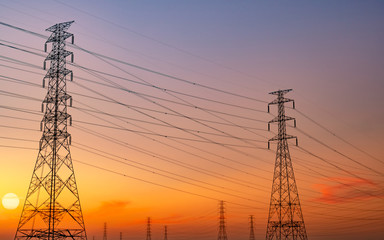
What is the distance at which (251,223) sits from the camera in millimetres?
111625

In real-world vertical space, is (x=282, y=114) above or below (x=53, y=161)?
above

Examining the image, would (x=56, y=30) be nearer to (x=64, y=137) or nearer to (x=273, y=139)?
(x=64, y=137)

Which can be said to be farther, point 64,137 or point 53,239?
point 64,137

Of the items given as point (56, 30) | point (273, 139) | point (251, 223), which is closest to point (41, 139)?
point (56, 30)

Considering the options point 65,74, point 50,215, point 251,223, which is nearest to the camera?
point 50,215

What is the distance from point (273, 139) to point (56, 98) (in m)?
28.3

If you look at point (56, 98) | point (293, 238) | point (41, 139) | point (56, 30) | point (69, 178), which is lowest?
point (293, 238)

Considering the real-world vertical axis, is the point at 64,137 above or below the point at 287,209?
above

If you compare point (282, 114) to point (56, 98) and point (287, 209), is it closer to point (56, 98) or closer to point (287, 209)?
point (287, 209)

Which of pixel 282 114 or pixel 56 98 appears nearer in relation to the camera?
pixel 56 98

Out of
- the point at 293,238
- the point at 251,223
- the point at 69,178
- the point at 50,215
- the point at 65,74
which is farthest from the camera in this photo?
the point at 251,223

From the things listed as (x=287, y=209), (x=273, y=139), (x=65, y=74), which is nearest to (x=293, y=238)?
(x=287, y=209)

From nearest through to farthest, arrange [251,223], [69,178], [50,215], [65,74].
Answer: [50,215] → [69,178] → [65,74] → [251,223]

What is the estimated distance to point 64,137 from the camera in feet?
137
